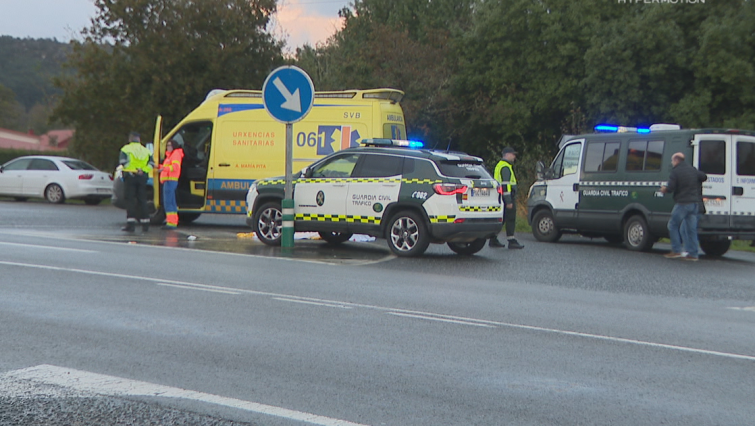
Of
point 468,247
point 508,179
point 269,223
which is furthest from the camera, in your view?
point 508,179

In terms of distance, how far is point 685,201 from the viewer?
14.6 m

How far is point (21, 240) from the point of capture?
1448 cm

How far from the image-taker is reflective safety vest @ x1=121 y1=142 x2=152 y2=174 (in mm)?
17062

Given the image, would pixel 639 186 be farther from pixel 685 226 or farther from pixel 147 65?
pixel 147 65

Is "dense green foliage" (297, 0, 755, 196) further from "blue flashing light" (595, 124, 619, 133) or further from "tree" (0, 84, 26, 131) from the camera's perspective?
"tree" (0, 84, 26, 131)

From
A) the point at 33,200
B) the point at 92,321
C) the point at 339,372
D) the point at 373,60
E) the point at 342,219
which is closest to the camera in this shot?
the point at 339,372

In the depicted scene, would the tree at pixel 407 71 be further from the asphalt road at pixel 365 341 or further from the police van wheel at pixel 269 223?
the asphalt road at pixel 365 341

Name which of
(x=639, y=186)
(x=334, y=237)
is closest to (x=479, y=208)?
(x=334, y=237)

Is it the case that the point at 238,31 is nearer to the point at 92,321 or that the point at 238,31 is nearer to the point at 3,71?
the point at 92,321

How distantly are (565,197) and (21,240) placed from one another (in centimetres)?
988

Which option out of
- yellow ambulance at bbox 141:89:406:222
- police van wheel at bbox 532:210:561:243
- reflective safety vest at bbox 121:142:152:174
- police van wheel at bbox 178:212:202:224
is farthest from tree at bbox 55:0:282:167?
police van wheel at bbox 532:210:561:243

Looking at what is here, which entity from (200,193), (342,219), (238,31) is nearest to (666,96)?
(238,31)

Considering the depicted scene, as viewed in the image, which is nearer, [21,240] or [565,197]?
[21,240]

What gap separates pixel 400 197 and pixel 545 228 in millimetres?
5604
